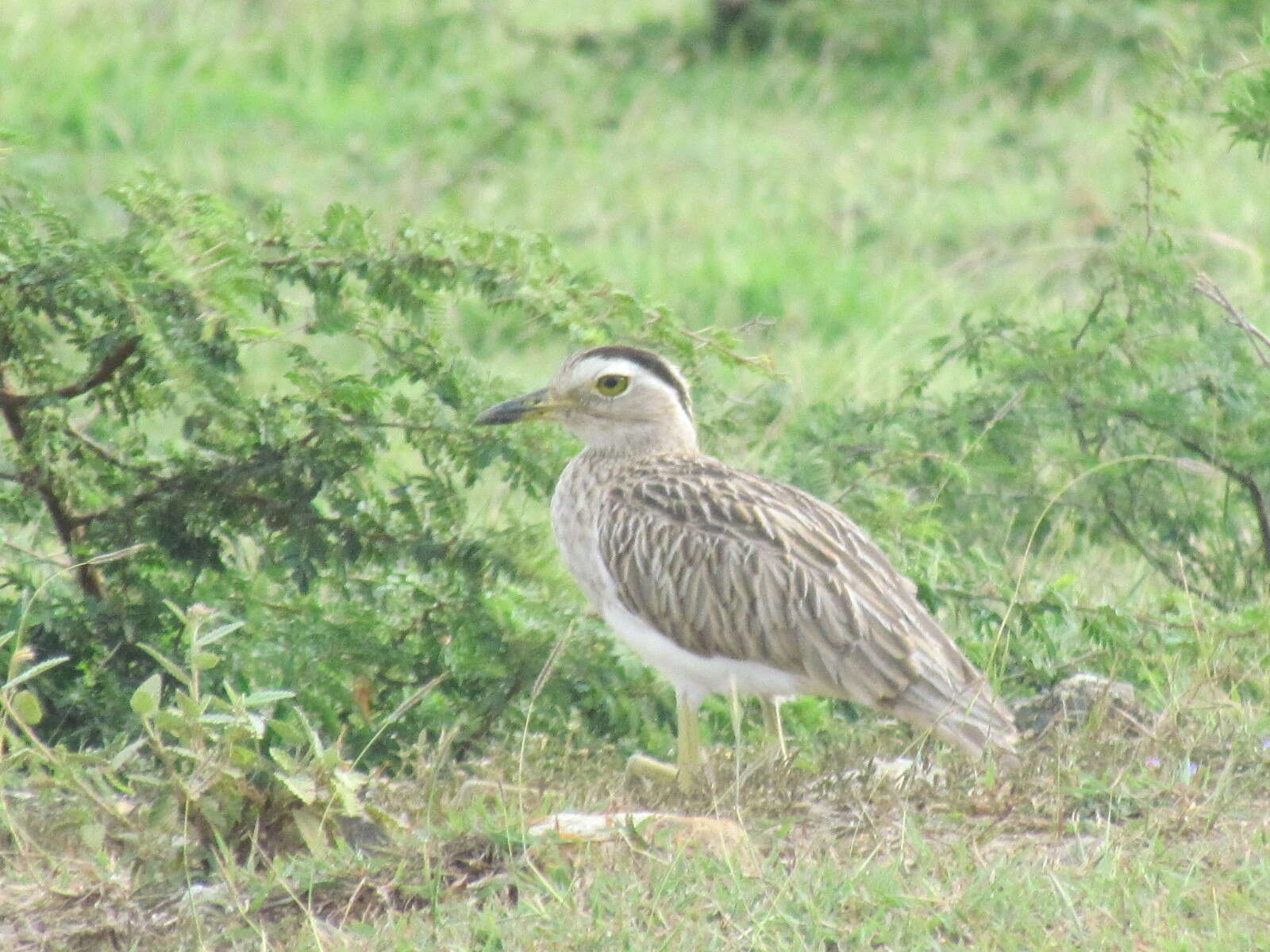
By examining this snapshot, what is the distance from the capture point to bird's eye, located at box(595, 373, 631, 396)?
18.4ft

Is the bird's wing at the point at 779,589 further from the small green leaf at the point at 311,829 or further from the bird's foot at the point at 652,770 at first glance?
the small green leaf at the point at 311,829

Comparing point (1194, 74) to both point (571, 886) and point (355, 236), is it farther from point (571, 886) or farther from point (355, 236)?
point (571, 886)

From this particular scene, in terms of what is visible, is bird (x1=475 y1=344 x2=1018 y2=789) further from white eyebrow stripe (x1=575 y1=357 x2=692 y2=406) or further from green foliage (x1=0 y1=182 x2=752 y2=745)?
green foliage (x1=0 y1=182 x2=752 y2=745)

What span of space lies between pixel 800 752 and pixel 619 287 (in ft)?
4.33

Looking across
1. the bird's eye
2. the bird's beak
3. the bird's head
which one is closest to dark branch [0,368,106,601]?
the bird's beak

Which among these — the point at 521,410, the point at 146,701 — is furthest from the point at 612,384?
the point at 146,701

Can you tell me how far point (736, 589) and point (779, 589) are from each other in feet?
0.36

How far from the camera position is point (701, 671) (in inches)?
199

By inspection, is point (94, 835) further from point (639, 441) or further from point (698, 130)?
point (698, 130)

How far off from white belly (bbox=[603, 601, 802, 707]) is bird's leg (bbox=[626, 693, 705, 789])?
0.16ft

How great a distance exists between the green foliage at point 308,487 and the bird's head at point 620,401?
11 cm

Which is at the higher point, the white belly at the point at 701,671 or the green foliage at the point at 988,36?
the white belly at the point at 701,671

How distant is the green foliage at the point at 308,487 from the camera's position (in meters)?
5.06

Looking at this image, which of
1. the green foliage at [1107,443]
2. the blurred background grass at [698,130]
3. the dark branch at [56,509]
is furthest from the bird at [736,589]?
the blurred background grass at [698,130]
